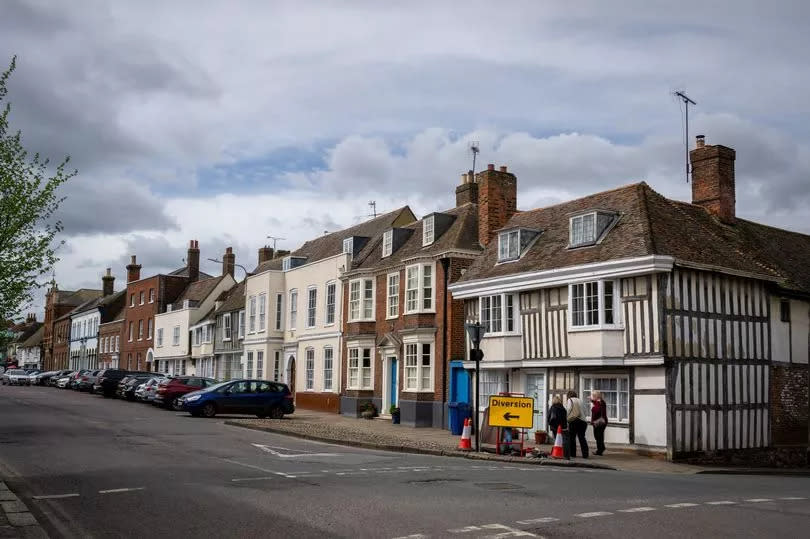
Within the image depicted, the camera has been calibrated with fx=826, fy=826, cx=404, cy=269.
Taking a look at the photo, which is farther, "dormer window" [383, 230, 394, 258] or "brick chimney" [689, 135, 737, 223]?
"dormer window" [383, 230, 394, 258]

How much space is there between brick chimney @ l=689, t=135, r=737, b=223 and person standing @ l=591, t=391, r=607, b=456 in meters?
Answer: 9.66

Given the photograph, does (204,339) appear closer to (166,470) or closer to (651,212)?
(651,212)

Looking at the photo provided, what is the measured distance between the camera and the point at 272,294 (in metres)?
44.7

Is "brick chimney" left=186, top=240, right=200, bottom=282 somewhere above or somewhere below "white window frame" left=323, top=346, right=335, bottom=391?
above

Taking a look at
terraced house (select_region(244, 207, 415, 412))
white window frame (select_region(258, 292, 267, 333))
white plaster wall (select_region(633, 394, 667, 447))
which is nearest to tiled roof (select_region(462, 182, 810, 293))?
white plaster wall (select_region(633, 394, 667, 447))

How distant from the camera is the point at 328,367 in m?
39.0

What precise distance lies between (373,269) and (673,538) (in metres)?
26.9

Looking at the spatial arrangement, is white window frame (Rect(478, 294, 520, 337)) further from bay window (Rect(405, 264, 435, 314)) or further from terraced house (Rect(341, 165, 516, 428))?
bay window (Rect(405, 264, 435, 314))

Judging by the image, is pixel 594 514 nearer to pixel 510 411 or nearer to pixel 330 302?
pixel 510 411

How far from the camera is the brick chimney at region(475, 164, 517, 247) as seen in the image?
31328 mm

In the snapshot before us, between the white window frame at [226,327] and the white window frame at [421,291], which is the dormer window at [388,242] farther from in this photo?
the white window frame at [226,327]

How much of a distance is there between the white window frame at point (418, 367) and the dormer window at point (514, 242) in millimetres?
4761

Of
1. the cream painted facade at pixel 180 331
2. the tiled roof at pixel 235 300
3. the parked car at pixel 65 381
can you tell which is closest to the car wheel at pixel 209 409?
the tiled roof at pixel 235 300

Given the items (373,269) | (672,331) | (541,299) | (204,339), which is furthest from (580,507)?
(204,339)
